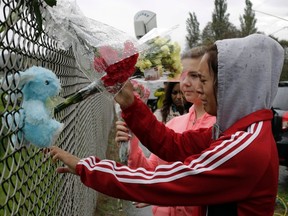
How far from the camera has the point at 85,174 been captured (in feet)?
6.17

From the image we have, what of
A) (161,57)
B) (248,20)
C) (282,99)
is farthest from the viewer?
(248,20)

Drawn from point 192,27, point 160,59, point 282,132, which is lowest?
point 192,27

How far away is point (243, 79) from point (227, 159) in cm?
42

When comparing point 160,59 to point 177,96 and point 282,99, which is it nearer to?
point 177,96

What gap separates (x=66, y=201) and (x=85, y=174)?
1.12m

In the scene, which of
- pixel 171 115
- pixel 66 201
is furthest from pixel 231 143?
pixel 171 115

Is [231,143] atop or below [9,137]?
below

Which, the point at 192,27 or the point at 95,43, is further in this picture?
the point at 192,27

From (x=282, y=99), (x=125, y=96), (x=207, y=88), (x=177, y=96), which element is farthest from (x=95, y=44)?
(x=282, y=99)

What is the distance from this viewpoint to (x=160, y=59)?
2.57 meters

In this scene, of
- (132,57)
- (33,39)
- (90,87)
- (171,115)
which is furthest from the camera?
(171,115)

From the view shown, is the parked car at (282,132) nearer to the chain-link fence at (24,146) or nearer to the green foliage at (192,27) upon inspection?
the chain-link fence at (24,146)

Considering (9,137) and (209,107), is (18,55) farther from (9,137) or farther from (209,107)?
(209,107)

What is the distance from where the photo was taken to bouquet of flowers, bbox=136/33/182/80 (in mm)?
2400
